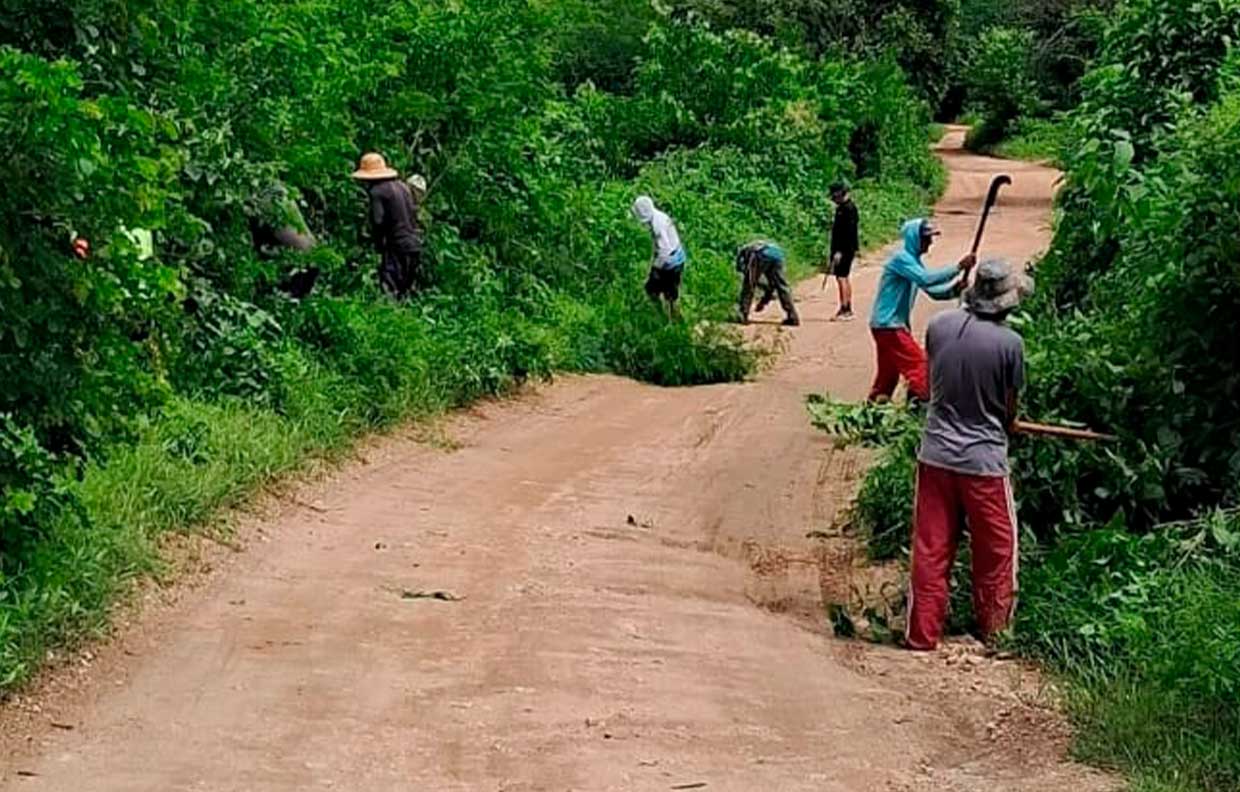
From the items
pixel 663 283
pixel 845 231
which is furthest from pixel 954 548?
pixel 845 231

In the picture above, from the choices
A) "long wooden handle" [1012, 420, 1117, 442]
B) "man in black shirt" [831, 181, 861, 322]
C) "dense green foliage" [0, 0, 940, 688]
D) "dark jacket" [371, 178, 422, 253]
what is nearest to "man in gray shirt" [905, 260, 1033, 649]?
"long wooden handle" [1012, 420, 1117, 442]

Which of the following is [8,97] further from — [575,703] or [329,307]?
[329,307]

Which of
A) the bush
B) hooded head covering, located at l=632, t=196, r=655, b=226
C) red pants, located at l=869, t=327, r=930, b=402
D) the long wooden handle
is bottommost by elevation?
the bush

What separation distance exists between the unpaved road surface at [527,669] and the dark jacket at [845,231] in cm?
1046

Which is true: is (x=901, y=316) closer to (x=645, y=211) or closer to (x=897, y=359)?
(x=897, y=359)

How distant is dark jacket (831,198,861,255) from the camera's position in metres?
22.1

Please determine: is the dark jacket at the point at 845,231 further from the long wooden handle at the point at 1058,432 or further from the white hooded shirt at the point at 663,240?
the long wooden handle at the point at 1058,432

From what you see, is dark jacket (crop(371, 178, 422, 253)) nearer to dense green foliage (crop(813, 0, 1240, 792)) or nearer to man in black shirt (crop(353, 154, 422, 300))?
man in black shirt (crop(353, 154, 422, 300))

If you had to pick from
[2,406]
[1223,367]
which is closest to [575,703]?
[2,406]

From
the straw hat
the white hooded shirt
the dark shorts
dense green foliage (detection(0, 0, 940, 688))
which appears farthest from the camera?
the dark shorts

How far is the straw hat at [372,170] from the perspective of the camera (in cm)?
1488

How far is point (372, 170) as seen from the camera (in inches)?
588

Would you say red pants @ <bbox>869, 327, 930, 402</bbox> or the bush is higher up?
red pants @ <bbox>869, 327, 930, 402</bbox>

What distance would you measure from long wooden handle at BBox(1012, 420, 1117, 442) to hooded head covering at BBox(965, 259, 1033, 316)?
1.79 feet
